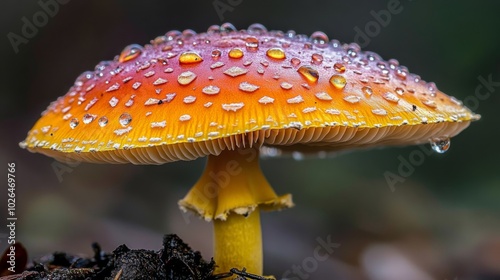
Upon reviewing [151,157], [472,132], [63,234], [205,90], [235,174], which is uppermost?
[205,90]

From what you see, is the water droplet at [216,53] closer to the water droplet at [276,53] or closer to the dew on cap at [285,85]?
the water droplet at [276,53]

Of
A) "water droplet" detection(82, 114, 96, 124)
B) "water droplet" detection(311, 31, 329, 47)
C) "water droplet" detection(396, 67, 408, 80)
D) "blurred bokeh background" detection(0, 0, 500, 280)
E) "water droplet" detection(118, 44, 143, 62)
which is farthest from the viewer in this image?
"blurred bokeh background" detection(0, 0, 500, 280)

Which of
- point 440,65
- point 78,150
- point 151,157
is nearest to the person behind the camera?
point 78,150

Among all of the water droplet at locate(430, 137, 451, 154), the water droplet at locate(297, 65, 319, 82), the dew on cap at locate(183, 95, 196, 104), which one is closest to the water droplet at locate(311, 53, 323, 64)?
the water droplet at locate(297, 65, 319, 82)

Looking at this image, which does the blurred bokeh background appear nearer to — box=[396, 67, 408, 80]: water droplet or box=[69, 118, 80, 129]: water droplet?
box=[396, 67, 408, 80]: water droplet

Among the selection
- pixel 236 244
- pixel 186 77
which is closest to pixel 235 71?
pixel 186 77

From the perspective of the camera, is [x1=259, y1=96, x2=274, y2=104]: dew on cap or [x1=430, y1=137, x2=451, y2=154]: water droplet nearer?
[x1=259, y1=96, x2=274, y2=104]: dew on cap

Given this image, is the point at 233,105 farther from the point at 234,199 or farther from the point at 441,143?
the point at 441,143

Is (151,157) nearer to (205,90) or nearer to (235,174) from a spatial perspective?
(205,90)

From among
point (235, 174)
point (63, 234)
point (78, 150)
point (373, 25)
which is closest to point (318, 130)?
point (235, 174)
